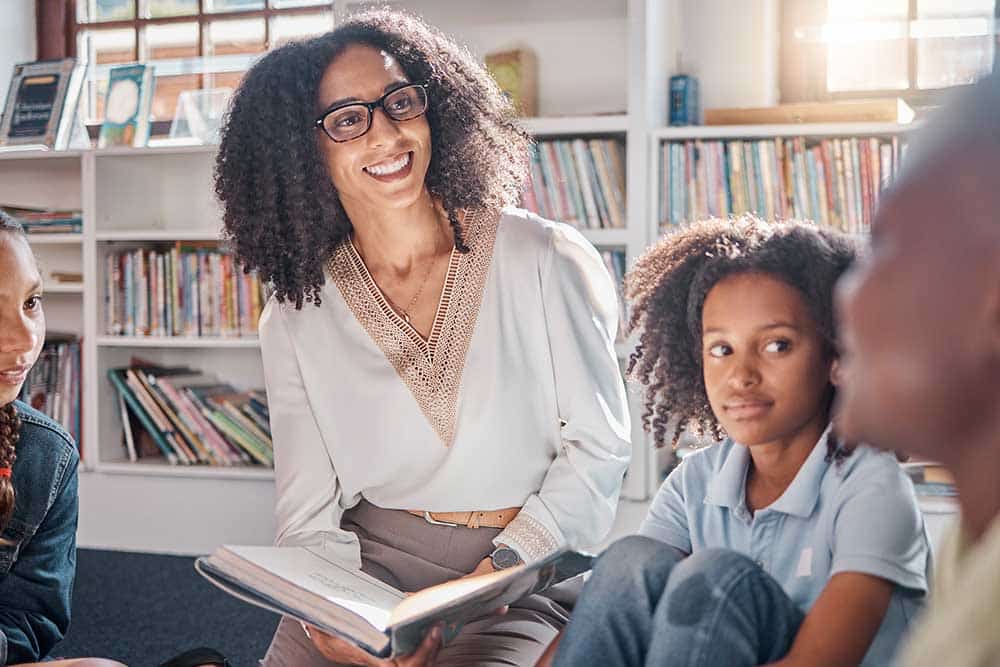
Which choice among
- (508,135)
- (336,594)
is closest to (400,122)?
(508,135)

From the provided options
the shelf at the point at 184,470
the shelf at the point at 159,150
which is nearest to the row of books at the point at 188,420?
the shelf at the point at 184,470

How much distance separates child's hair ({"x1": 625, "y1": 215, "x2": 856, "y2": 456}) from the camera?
1215mm

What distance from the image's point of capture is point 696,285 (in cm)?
129

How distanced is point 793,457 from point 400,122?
73cm

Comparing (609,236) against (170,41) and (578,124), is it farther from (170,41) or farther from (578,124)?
(170,41)

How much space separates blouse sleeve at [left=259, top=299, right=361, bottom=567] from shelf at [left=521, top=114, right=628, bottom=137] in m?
1.54

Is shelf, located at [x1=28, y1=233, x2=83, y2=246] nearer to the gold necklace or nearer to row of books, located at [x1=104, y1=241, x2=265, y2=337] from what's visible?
row of books, located at [x1=104, y1=241, x2=265, y2=337]

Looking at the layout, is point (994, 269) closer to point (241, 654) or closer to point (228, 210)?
point (228, 210)

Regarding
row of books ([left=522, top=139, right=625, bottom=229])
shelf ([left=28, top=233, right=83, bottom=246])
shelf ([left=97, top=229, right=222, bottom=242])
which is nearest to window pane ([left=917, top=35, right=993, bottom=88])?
row of books ([left=522, top=139, right=625, bottom=229])

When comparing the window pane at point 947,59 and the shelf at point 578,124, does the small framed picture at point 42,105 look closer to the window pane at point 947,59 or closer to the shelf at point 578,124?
the shelf at point 578,124

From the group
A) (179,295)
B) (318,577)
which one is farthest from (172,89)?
(318,577)

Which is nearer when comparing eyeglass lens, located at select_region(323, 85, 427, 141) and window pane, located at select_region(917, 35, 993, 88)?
eyeglass lens, located at select_region(323, 85, 427, 141)

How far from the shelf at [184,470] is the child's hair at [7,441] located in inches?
68.2

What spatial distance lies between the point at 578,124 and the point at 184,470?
1548 millimetres
